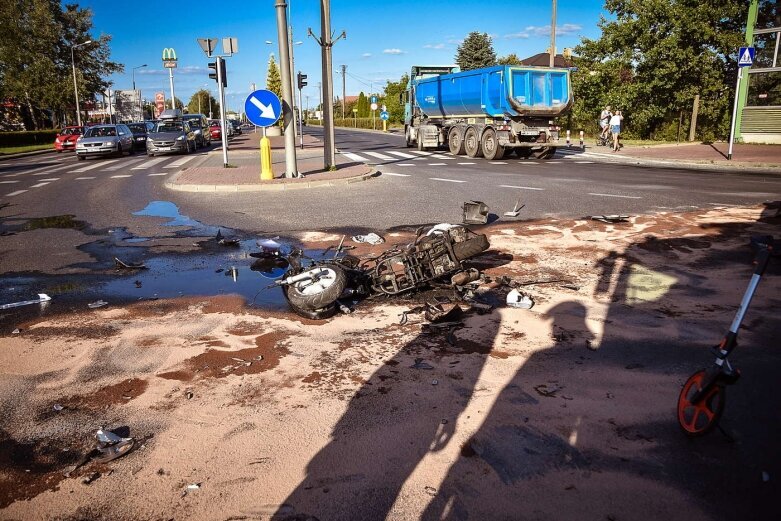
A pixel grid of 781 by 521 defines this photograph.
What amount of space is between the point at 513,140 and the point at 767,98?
12.3 m

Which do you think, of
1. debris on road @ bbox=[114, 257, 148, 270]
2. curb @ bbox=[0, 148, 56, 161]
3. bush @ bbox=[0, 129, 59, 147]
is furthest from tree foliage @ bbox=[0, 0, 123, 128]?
debris on road @ bbox=[114, 257, 148, 270]

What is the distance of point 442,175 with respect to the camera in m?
16.5

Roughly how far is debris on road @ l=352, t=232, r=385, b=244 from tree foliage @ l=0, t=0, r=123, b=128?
4753 cm

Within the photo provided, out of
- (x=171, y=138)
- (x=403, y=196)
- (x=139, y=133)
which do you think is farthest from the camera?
(x=139, y=133)

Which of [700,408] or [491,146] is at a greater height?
[491,146]

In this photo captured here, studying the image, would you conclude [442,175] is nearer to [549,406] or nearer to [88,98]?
[549,406]

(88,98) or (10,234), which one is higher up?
(88,98)

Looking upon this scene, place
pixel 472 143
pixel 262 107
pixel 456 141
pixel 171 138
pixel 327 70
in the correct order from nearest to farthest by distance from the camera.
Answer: pixel 262 107 < pixel 327 70 < pixel 472 143 < pixel 456 141 < pixel 171 138

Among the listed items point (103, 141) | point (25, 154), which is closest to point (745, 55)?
point (103, 141)

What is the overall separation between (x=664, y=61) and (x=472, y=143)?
40.1 feet

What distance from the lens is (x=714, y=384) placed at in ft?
9.53

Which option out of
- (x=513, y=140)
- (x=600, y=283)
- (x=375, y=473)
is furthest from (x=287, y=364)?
(x=513, y=140)

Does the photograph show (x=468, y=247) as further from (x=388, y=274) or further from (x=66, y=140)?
(x=66, y=140)

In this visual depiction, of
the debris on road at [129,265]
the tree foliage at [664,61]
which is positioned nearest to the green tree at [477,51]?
the tree foliage at [664,61]
